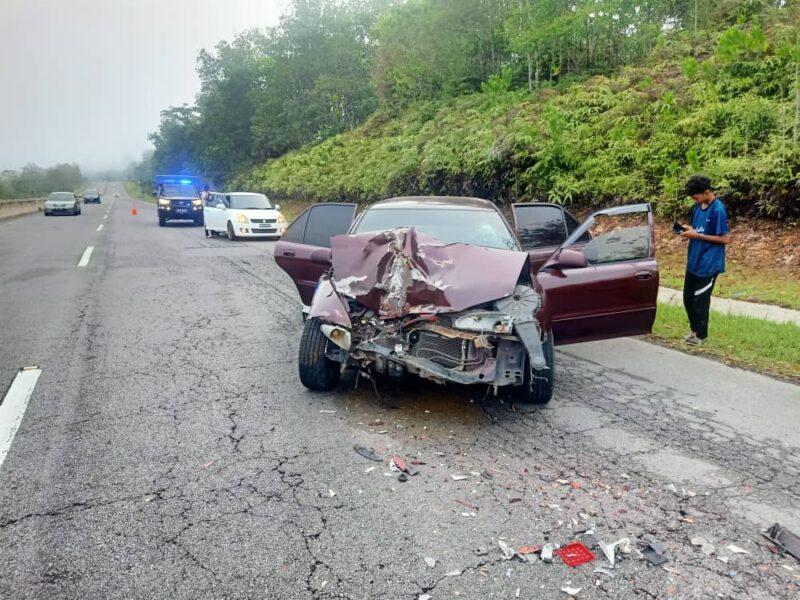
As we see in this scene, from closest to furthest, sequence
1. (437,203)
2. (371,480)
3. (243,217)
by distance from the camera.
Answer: (371,480) → (437,203) → (243,217)

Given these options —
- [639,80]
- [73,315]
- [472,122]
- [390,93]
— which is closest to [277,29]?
[390,93]

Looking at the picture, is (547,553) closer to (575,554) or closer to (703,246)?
(575,554)

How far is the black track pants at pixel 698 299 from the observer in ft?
20.5

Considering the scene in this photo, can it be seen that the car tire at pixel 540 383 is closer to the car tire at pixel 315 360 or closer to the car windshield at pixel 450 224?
the car windshield at pixel 450 224

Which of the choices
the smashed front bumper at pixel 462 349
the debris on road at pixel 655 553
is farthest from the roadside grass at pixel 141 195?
the debris on road at pixel 655 553

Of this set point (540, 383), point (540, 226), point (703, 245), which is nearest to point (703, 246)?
point (703, 245)

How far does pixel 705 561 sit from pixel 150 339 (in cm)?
588

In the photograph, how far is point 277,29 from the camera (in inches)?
1896

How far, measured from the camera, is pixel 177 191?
2723 cm

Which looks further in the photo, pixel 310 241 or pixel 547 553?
pixel 310 241

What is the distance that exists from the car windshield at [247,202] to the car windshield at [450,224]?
1505 cm

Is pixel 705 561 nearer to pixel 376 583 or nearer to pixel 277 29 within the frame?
pixel 376 583

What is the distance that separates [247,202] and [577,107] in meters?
11.1

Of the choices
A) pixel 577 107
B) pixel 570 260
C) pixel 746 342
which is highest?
pixel 577 107
